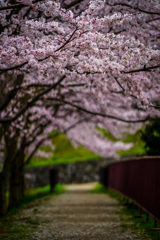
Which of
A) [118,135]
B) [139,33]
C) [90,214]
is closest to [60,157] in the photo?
[118,135]

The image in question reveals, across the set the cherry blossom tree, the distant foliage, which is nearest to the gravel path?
the distant foliage

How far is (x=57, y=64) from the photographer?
679 centimetres

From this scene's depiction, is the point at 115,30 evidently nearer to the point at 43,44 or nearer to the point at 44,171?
the point at 43,44

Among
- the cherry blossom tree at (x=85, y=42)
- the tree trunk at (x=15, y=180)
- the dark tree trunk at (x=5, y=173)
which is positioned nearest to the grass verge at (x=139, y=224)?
the cherry blossom tree at (x=85, y=42)

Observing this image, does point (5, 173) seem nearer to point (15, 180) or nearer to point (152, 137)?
point (15, 180)

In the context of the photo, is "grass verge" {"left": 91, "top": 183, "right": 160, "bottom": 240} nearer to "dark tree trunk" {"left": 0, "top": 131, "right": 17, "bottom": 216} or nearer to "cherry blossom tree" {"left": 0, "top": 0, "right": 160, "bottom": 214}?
"cherry blossom tree" {"left": 0, "top": 0, "right": 160, "bottom": 214}

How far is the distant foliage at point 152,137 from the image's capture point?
12.1 meters

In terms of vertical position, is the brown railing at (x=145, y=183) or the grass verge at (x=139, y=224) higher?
the brown railing at (x=145, y=183)

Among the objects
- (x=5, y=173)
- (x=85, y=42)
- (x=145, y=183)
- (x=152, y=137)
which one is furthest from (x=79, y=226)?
(x=5, y=173)

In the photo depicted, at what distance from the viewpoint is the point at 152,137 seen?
40.2 feet

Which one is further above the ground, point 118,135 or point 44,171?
point 118,135

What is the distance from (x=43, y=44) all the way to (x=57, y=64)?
488 millimetres

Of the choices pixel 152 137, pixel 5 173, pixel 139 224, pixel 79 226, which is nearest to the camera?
pixel 139 224

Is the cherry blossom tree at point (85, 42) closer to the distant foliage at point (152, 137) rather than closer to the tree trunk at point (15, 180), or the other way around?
the distant foliage at point (152, 137)
